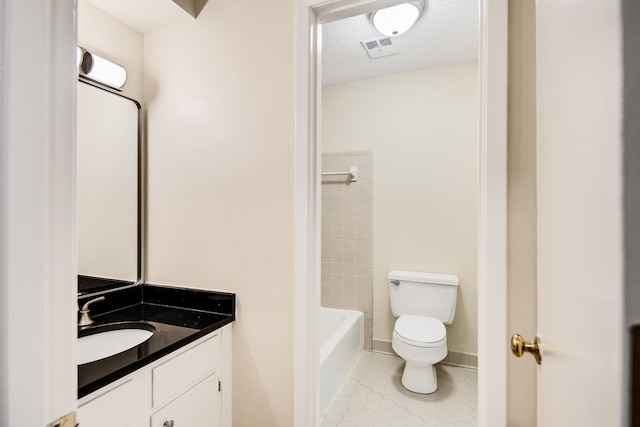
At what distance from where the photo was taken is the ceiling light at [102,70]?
134cm

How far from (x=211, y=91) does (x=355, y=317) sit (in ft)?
6.92

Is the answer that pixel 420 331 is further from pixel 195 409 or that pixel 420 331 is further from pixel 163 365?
pixel 163 365

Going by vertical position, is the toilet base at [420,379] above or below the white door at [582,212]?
below

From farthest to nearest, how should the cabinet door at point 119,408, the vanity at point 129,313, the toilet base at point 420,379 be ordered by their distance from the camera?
the toilet base at point 420,379
the vanity at point 129,313
the cabinet door at point 119,408

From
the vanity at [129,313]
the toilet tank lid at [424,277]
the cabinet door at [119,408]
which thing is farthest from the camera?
the toilet tank lid at [424,277]

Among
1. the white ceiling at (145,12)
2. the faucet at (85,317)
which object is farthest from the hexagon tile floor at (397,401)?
the white ceiling at (145,12)

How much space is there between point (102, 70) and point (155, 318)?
120 centimetres

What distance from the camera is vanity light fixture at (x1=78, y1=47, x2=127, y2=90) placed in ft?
4.39

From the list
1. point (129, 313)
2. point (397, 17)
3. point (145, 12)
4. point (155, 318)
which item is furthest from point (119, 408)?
point (397, 17)

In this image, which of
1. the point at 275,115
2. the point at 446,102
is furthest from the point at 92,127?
the point at 446,102

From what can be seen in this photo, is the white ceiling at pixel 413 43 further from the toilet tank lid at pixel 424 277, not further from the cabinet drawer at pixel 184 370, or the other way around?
the cabinet drawer at pixel 184 370

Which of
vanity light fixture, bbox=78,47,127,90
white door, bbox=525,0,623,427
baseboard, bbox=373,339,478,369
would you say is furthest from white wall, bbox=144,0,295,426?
baseboard, bbox=373,339,478,369

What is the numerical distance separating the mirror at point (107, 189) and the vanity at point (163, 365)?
0.14 meters

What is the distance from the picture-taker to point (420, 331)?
7.04ft
